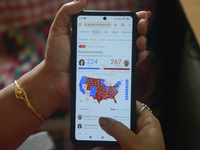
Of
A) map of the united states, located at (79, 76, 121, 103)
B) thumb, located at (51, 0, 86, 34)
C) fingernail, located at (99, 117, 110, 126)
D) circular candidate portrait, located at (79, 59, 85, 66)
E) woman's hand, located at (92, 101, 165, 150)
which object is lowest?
woman's hand, located at (92, 101, 165, 150)

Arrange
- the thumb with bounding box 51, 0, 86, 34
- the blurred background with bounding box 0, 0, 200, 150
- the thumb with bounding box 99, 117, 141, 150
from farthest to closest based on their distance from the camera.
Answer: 1. the blurred background with bounding box 0, 0, 200, 150
2. the thumb with bounding box 51, 0, 86, 34
3. the thumb with bounding box 99, 117, 141, 150

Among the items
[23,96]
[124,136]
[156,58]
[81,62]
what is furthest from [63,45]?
[156,58]

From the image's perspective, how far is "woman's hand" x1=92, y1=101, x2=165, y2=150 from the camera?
22.9 inches

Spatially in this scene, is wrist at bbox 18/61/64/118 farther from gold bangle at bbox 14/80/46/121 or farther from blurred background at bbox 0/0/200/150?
blurred background at bbox 0/0/200/150

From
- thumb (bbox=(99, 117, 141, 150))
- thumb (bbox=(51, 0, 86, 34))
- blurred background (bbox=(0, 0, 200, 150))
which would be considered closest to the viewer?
thumb (bbox=(99, 117, 141, 150))

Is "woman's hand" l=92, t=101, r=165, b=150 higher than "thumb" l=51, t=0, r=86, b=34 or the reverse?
the reverse

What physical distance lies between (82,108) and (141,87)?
0.52 meters

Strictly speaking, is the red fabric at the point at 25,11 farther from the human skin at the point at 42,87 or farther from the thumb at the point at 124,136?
the thumb at the point at 124,136

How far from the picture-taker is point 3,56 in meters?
1.41

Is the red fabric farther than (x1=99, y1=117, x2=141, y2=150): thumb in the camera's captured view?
Yes

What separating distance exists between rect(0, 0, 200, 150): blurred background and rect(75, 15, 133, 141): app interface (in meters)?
0.25

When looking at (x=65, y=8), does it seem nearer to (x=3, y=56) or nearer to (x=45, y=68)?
(x=45, y=68)

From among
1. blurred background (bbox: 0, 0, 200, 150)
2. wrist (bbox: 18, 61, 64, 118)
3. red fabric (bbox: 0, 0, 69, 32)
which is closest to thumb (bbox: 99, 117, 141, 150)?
wrist (bbox: 18, 61, 64, 118)

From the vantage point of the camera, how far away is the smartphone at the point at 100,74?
2.42 ft
